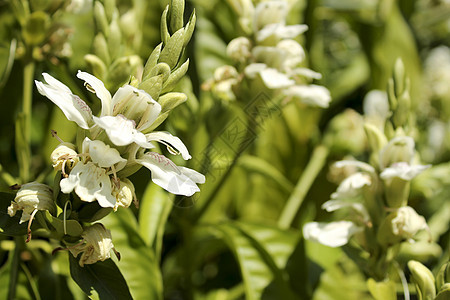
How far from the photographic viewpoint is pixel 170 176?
41 cm

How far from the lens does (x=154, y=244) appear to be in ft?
2.12

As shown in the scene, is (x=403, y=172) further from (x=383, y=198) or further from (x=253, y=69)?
(x=253, y=69)

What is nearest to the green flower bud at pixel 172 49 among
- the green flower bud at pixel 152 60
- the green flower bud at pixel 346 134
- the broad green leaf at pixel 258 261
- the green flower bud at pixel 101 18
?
the green flower bud at pixel 152 60

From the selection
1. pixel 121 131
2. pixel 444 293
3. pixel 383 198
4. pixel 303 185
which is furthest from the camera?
pixel 303 185

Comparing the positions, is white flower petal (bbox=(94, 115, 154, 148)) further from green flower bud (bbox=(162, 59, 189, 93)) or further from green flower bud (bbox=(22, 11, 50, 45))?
green flower bud (bbox=(22, 11, 50, 45))

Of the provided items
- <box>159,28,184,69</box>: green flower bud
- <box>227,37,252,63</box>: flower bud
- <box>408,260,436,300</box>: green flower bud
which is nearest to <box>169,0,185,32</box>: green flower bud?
<box>159,28,184,69</box>: green flower bud

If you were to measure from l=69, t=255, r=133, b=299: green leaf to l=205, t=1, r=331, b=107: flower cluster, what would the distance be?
0.29m

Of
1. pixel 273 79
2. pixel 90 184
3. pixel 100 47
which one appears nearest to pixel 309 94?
pixel 273 79

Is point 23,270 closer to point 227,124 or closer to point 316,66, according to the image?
point 227,124

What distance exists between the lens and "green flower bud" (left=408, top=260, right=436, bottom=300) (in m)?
0.51

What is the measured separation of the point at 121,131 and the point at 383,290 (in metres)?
0.35

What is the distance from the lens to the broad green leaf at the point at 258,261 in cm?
62

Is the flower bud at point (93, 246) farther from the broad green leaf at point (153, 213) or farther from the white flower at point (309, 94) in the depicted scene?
the white flower at point (309, 94)

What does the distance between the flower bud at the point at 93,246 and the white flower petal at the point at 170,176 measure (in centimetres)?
7
